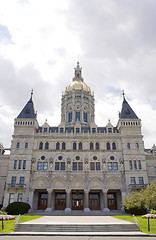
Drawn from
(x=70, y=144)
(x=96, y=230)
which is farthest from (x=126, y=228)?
(x=70, y=144)

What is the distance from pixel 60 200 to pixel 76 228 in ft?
90.7

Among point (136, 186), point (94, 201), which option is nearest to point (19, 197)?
point (94, 201)

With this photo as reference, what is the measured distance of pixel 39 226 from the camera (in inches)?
847

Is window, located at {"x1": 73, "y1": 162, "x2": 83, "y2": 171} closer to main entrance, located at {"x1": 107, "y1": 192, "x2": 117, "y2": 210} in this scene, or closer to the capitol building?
the capitol building

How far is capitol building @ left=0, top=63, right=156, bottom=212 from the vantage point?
44.4m

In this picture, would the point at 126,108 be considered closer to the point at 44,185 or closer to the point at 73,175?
the point at 73,175

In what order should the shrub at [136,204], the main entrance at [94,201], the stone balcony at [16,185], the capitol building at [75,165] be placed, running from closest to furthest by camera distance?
the shrub at [136,204]
the stone balcony at [16,185]
the capitol building at [75,165]
the main entrance at [94,201]

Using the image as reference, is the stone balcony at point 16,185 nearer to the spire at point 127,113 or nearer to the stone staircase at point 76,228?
the stone staircase at point 76,228

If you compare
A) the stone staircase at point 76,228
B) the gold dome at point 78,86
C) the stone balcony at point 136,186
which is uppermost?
the gold dome at point 78,86

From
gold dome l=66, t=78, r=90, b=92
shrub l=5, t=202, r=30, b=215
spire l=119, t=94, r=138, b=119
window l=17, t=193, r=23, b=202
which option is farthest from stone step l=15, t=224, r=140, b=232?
gold dome l=66, t=78, r=90, b=92

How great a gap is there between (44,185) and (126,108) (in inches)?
1160

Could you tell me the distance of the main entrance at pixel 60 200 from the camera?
46.7 m

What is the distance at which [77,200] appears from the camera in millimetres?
47562

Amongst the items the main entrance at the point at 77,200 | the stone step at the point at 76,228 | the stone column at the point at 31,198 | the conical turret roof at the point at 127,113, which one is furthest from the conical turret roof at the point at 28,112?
the stone step at the point at 76,228
